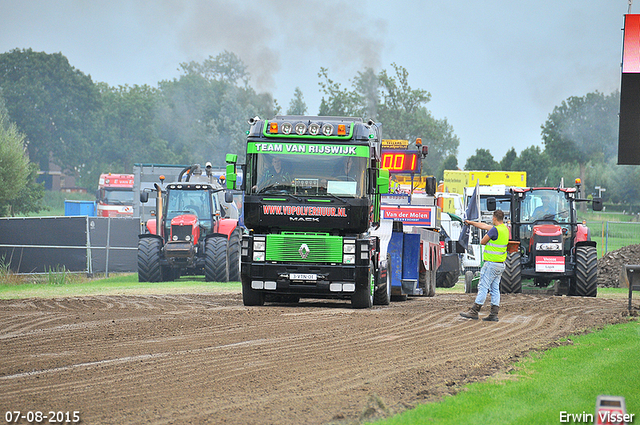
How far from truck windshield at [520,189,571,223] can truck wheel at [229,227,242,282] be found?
9.08 meters

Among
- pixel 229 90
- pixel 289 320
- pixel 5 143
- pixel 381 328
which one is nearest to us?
pixel 381 328

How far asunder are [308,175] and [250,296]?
113 inches

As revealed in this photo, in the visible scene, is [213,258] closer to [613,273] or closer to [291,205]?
[291,205]

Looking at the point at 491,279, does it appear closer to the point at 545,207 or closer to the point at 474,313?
the point at 474,313

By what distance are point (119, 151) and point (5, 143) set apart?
182 feet

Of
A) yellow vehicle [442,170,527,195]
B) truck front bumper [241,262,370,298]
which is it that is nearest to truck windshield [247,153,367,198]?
truck front bumper [241,262,370,298]

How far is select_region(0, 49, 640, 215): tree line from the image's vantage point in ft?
231

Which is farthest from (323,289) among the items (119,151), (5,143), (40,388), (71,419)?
(119,151)

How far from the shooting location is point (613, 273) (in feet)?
90.8

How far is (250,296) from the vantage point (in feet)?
52.3

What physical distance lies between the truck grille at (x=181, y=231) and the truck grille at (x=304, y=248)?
1051 centimetres

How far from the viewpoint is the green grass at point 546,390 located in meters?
6.90

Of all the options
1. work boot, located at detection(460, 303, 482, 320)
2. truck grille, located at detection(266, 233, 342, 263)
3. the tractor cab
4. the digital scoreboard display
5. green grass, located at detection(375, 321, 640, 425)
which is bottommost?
green grass, located at detection(375, 321, 640, 425)

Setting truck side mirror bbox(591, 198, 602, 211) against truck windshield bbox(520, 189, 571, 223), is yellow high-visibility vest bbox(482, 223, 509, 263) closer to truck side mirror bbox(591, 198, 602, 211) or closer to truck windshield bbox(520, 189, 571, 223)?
truck side mirror bbox(591, 198, 602, 211)
